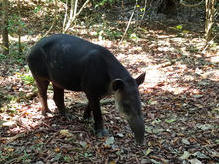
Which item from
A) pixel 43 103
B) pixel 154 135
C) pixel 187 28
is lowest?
pixel 154 135

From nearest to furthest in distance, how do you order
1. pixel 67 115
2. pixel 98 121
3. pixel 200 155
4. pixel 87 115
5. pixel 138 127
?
pixel 138 127, pixel 200 155, pixel 98 121, pixel 87 115, pixel 67 115

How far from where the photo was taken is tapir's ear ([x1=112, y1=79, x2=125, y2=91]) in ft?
11.6

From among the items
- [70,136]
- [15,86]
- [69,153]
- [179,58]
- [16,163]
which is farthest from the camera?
[179,58]

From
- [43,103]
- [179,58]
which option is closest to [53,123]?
[43,103]

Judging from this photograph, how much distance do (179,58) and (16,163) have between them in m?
7.50

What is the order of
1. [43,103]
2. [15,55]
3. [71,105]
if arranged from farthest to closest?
[15,55] → [71,105] → [43,103]

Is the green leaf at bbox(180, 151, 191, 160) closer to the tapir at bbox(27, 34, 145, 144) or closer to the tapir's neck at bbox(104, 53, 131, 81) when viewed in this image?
the tapir at bbox(27, 34, 145, 144)

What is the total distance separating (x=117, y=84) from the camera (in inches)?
140

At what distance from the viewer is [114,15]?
15.5m

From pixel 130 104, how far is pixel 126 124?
130cm

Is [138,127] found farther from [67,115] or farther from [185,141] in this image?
[67,115]

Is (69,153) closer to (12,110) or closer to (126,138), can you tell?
(126,138)

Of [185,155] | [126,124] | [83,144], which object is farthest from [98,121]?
[185,155]

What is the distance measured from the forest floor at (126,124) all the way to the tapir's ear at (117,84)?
3.42 ft
